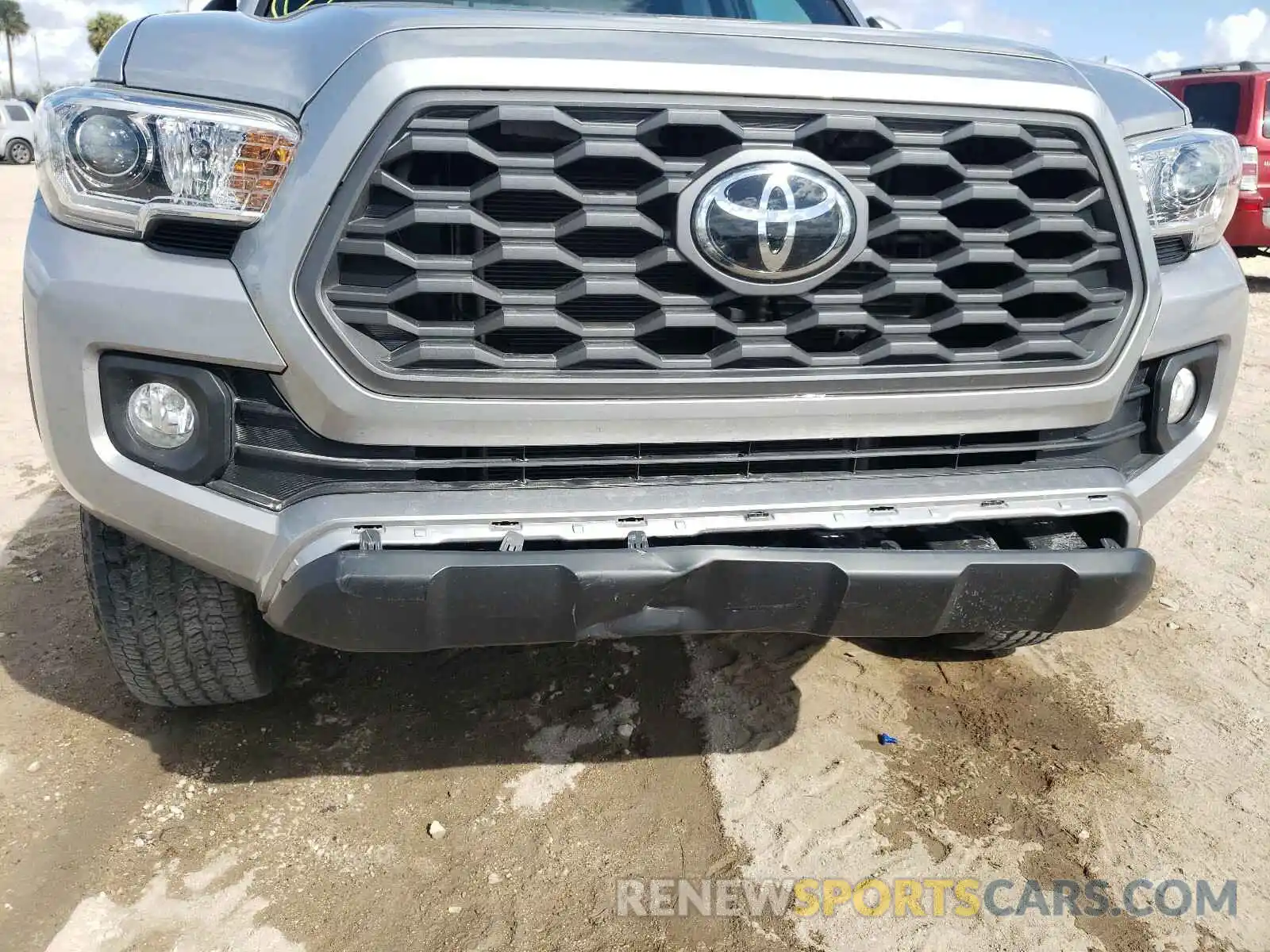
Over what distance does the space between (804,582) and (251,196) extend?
4.22 ft

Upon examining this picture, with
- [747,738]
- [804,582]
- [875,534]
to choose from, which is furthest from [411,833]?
[875,534]

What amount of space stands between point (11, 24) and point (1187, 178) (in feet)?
322

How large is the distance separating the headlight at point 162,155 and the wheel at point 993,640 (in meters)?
2.36

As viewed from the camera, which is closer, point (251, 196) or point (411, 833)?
point (251, 196)

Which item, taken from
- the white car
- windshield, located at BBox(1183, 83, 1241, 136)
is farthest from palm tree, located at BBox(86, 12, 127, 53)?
windshield, located at BBox(1183, 83, 1241, 136)

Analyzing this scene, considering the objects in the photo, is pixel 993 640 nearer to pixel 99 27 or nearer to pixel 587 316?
pixel 587 316

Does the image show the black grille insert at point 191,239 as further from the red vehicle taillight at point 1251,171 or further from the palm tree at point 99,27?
the palm tree at point 99,27

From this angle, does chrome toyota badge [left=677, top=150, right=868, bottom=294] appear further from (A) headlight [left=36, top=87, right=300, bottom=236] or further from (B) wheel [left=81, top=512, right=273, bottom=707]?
(B) wheel [left=81, top=512, right=273, bottom=707]

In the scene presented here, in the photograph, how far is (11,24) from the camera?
77875 millimetres

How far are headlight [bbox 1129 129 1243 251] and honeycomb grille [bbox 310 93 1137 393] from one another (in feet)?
0.67

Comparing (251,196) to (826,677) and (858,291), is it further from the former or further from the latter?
(826,677)

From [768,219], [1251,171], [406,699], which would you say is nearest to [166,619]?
[406,699]

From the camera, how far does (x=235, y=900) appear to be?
2121mm

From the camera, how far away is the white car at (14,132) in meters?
26.7
